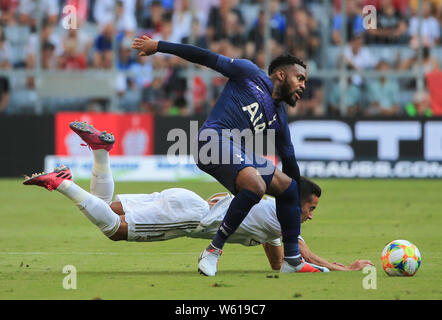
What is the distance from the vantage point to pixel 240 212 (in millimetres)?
7531

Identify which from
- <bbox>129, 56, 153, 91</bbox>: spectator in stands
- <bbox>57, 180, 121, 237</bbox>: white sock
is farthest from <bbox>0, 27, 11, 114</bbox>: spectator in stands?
<bbox>57, 180, 121, 237</bbox>: white sock

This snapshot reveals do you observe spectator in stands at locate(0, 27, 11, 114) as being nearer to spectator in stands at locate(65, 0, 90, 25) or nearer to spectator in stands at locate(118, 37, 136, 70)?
spectator in stands at locate(65, 0, 90, 25)

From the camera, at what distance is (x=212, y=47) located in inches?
789

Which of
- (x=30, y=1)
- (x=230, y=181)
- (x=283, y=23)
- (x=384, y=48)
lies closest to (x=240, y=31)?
(x=283, y=23)

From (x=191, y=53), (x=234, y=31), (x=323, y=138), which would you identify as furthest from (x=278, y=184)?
(x=234, y=31)

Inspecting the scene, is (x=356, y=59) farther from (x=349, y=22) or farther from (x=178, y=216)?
(x=178, y=216)

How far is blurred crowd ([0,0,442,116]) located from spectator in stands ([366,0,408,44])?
0.02 metres

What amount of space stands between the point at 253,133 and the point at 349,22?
12.7m

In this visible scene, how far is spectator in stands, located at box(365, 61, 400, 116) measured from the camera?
19969 millimetres

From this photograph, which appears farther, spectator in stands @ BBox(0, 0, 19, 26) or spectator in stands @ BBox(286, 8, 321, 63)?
spectator in stands @ BBox(0, 0, 19, 26)

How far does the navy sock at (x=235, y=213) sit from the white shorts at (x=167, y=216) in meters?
0.39

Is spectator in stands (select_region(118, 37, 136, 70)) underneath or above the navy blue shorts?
above
